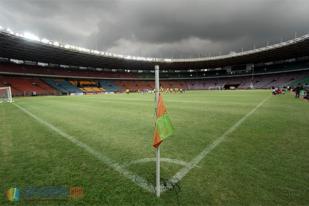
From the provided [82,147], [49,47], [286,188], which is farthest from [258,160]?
[49,47]

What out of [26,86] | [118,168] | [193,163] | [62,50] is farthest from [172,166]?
[26,86]

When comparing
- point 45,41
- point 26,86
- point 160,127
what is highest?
point 45,41

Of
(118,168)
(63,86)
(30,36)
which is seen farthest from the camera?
(63,86)

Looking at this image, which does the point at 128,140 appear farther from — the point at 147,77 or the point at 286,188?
the point at 147,77

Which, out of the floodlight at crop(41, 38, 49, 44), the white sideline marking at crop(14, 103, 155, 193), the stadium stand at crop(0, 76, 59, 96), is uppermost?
the floodlight at crop(41, 38, 49, 44)

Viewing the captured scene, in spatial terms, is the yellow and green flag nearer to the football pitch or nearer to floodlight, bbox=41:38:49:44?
the football pitch

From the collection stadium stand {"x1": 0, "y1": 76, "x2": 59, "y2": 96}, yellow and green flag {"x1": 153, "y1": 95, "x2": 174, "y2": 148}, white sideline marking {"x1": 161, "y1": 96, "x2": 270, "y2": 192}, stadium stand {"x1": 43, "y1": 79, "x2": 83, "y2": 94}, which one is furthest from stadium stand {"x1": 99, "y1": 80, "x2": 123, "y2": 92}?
yellow and green flag {"x1": 153, "y1": 95, "x2": 174, "y2": 148}

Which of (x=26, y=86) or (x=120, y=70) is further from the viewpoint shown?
(x=120, y=70)

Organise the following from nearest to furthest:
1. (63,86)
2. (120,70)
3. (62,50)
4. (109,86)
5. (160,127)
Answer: (160,127) → (62,50) → (63,86) → (109,86) → (120,70)

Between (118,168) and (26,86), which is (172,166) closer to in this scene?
(118,168)

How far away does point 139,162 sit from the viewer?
11.9 feet

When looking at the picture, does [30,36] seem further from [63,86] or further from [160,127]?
[160,127]

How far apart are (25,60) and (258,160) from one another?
2656 inches

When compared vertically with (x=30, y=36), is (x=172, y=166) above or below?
below
